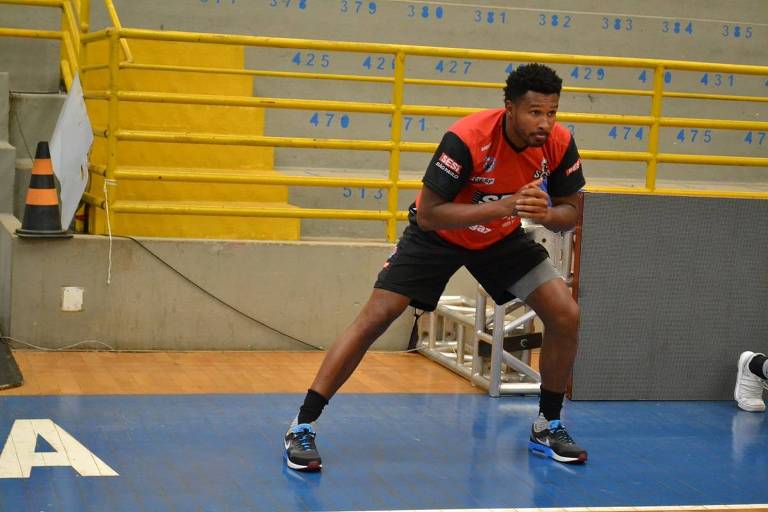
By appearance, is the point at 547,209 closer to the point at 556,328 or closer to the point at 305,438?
the point at 556,328

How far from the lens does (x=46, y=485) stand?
502cm

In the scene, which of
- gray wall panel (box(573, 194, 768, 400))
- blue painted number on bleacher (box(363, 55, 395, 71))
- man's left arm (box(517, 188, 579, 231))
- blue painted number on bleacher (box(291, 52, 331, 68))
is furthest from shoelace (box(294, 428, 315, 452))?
blue painted number on bleacher (box(363, 55, 395, 71))

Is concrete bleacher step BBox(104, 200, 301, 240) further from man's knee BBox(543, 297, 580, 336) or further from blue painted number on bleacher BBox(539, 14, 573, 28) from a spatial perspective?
blue painted number on bleacher BBox(539, 14, 573, 28)

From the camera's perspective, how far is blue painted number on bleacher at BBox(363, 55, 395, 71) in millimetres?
12180

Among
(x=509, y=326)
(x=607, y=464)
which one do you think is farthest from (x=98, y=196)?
(x=607, y=464)

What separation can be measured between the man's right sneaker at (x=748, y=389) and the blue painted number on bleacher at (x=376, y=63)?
6.03 meters

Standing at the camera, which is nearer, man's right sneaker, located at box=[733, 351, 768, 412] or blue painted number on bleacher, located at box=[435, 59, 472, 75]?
man's right sneaker, located at box=[733, 351, 768, 412]

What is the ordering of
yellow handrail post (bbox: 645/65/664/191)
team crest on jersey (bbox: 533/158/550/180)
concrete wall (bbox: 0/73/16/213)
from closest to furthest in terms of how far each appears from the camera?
team crest on jersey (bbox: 533/158/550/180) → yellow handrail post (bbox: 645/65/664/191) → concrete wall (bbox: 0/73/16/213)

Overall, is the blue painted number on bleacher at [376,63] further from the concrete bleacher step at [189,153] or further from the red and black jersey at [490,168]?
the red and black jersey at [490,168]

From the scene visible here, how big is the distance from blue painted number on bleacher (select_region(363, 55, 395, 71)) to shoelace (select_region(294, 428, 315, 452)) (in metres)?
7.18

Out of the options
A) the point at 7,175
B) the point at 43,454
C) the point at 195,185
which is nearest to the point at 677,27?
the point at 195,185

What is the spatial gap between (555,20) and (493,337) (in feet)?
20.3

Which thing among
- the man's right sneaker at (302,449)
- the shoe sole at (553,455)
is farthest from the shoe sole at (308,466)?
the shoe sole at (553,455)

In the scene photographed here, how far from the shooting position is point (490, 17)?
12414 mm
